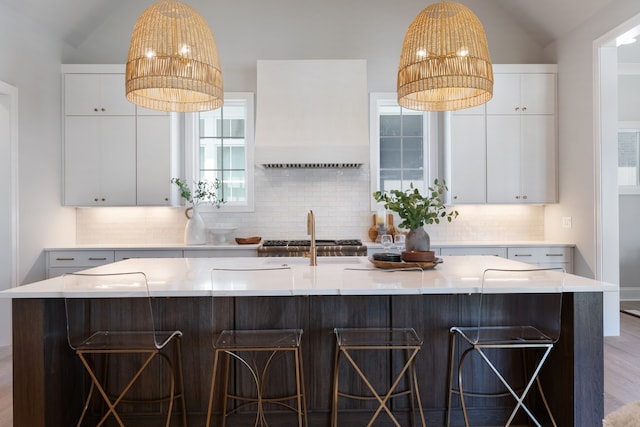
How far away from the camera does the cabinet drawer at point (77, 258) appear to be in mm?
3912

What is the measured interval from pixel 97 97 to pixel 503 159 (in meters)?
4.42

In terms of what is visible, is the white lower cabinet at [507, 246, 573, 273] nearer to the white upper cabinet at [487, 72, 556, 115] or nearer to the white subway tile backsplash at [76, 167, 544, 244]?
the white subway tile backsplash at [76, 167, 544, 244]

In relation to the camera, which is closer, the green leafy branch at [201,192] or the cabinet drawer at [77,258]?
the cabinet drawer at [77,258]

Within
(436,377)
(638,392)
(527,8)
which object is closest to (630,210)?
(527,8)

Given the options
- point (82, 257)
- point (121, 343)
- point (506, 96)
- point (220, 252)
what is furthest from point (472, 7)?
point (82, 257)

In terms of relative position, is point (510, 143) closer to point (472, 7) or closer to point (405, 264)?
point (472, 7)

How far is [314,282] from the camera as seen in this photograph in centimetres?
196

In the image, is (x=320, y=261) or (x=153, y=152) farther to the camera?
(x=153, y=152)

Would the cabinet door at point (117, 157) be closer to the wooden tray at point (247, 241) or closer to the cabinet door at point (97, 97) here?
the cabinet door at point (97, 97)

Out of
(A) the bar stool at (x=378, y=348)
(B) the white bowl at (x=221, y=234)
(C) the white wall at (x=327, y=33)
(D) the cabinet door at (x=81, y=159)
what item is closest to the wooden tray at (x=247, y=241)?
(B) the white bowl at (x=221, y=234)

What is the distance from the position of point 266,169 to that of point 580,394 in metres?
3.52

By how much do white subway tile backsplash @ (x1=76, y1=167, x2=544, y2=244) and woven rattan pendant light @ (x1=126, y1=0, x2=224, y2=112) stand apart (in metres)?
2.51

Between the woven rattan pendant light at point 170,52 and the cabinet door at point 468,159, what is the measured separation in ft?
9.84

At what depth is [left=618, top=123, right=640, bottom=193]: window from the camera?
207 inches
